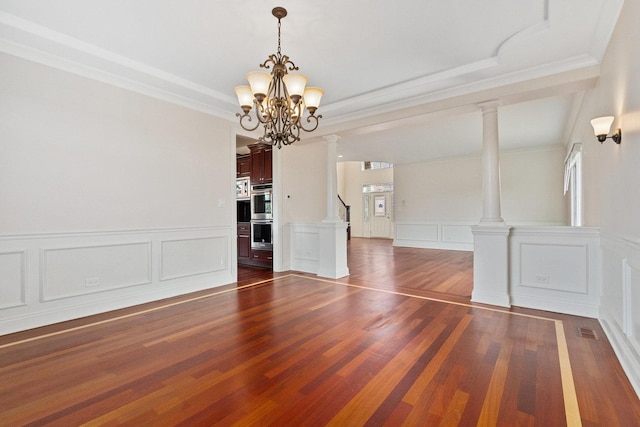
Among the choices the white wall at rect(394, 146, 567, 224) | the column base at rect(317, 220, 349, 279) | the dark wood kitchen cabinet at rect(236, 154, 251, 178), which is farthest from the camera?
the white wall at rect(394, 146, 567, 224)

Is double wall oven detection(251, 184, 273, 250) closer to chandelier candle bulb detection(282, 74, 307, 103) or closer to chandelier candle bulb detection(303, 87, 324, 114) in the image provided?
chandelier candle bulb detection(303, 87, 324, 114)

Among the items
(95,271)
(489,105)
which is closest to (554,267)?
(489,105)

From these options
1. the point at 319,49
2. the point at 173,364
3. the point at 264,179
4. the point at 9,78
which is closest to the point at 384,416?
the point at 173,364

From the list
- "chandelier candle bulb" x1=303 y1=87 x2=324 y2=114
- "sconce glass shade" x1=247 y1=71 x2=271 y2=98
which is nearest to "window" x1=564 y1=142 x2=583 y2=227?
"chandelier candle bulb" x1=303 y1=87 x2=324 y2=114

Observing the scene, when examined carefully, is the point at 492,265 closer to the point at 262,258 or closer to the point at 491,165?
the point at 491,165

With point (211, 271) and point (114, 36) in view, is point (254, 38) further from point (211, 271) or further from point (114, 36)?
point (211, 271)

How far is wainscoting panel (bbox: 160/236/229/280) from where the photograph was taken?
3867mm

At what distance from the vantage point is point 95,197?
3223 mm

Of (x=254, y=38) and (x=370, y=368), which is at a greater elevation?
(x=254, y=38)

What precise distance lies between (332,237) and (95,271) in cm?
316

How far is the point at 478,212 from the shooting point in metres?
8.02

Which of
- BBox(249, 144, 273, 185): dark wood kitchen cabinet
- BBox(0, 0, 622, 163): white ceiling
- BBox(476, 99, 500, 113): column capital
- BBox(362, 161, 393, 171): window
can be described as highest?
BBox(362, 161, 393, 171): window

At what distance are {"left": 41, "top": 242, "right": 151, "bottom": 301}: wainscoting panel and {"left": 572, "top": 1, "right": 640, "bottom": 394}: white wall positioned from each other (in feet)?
14.6

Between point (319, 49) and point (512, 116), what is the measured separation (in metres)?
3.77
